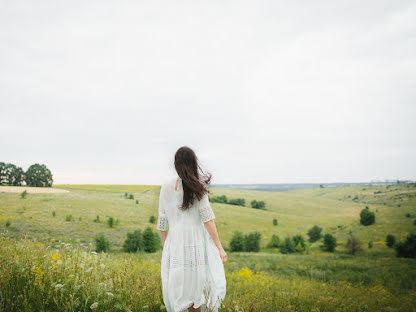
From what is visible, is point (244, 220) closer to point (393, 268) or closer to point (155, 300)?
point (393, 268)

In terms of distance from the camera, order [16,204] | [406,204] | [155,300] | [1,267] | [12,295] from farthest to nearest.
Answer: [406,204], [16,204], [155,300], [1,267], [12,295]

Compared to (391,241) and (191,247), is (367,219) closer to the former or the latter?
(391,241)

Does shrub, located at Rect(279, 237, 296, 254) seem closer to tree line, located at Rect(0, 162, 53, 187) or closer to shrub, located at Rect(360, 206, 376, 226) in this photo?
tree line, located at Rect(0, 162, 53, 187)

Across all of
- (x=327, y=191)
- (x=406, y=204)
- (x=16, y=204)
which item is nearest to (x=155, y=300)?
(x=16, y=204)

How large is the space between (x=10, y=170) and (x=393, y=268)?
44.0 m

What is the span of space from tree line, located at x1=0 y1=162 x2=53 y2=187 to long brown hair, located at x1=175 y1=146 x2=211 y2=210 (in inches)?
1218

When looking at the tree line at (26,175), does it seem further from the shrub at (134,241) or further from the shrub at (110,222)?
the shrub at (134,241)

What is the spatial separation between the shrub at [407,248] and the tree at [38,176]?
195 feet

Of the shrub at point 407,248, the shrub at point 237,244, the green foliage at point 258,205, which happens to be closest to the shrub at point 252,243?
the shrub at point 237,244

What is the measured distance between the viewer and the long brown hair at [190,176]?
11.4ft

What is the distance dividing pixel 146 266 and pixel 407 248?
52.6 metres

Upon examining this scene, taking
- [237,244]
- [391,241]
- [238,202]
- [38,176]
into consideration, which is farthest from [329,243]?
[38,176]

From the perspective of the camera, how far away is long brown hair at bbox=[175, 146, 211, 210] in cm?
348

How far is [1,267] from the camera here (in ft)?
11.4
